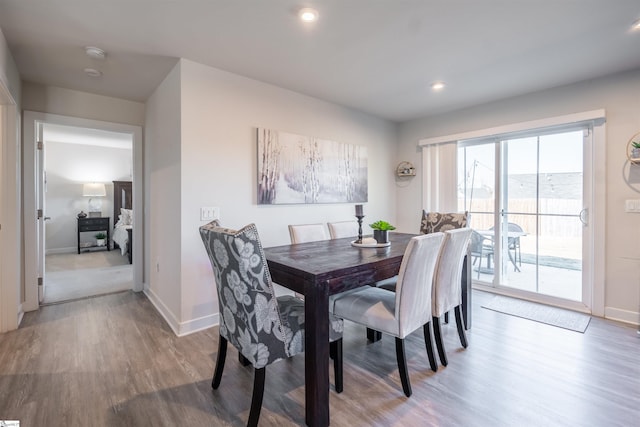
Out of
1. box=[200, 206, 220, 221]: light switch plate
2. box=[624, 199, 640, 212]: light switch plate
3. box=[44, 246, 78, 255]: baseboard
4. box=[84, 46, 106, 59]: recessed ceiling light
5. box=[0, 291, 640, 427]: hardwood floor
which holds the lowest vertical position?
box=[0, 291, 640, 427]: hardwood floor

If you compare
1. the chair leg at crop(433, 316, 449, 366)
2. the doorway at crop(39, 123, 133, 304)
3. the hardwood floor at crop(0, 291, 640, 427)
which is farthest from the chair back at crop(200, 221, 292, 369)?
the doorway at crop(39, 123, 133, 304)

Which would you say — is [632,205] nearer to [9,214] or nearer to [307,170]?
[307,170]

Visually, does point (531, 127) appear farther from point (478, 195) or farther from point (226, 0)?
point (226, 0)

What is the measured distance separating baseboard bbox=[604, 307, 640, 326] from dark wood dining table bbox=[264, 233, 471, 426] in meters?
2.58

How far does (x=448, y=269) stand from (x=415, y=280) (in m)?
0.50

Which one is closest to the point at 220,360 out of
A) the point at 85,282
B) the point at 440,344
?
the point at 440,344

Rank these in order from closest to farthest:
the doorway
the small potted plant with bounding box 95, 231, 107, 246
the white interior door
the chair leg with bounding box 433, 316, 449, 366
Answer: the chair leg with bounding box 433, 316, 449, 366
the white interior door
the doorway
the small potted plant with bounding box 95, 231, 107, 246

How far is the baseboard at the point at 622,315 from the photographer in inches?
109

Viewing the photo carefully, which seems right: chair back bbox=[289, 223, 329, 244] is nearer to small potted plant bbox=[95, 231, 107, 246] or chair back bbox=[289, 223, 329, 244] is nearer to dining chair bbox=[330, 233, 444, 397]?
dining chair bbox=[330, 233, 444, 397]

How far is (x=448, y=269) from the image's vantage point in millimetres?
2141

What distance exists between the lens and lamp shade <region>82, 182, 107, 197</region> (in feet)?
21.6

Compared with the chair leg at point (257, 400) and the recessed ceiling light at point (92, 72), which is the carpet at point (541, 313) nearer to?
the chair leg at point (257, 400)

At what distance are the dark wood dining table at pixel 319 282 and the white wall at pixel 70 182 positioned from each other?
6689 millimetres

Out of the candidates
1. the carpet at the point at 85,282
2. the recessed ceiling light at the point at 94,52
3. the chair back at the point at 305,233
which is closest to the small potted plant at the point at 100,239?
the carpet at the point at 85,282
